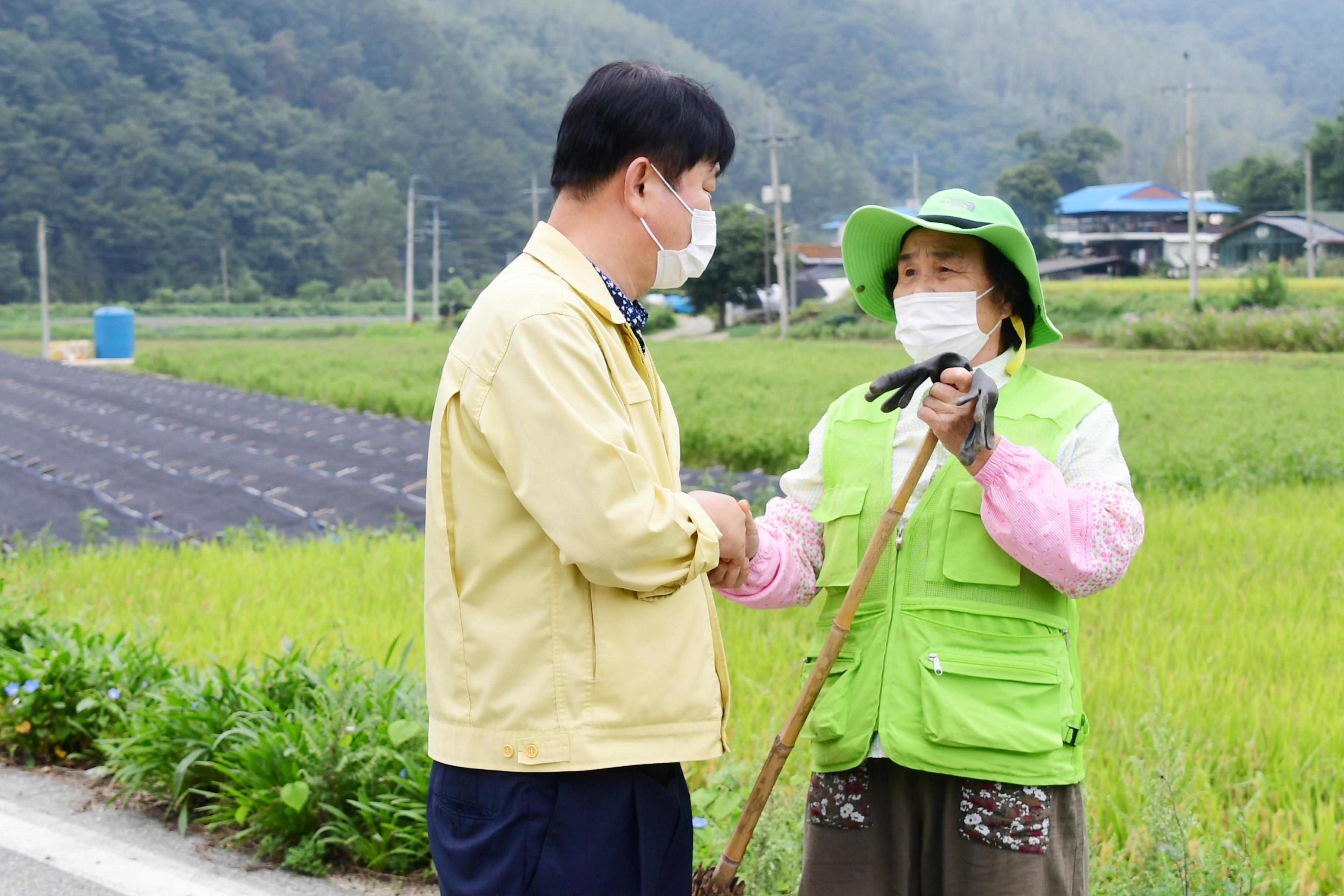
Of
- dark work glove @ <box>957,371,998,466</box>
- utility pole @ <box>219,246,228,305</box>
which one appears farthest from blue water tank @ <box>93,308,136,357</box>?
utility pole @ <box>219,246,228,305</box>

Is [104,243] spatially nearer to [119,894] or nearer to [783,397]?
[783,397]

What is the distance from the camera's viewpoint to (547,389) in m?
1.65

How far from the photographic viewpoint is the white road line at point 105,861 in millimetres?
3084

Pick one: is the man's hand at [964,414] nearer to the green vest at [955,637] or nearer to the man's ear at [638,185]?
the green vest at [955,637]

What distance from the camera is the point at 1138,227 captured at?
209ft

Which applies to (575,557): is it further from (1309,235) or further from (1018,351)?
(1309,235)

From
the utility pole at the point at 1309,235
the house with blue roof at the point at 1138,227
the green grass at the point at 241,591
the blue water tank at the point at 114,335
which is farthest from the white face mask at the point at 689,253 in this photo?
the house with blue roof at the point at 1138,227

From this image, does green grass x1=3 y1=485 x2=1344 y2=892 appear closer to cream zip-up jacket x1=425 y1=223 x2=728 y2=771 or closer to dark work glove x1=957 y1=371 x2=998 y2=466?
dark work glove x1=957 y1=371 x2=998 y2=466

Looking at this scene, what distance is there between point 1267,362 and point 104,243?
6050cm

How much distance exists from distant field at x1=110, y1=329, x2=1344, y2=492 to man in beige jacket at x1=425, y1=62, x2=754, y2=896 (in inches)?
284

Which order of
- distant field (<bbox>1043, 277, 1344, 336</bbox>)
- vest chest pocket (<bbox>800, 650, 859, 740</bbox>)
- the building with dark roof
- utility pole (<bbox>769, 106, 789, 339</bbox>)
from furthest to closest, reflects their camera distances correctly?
the building with dark roof → utility pole (<bbox>769, 106, 789, 339</bbox>) → distant field (<bbox>1043, 277, 1344, 336</bbox>) → vest chest pocket (<bbox>800, 650, 859, 740</bbox>)

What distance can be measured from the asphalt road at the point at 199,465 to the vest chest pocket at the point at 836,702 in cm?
641

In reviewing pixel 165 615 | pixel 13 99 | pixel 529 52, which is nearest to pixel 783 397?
pixel 165 615

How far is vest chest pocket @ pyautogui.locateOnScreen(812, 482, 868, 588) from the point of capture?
2146 millimetres
